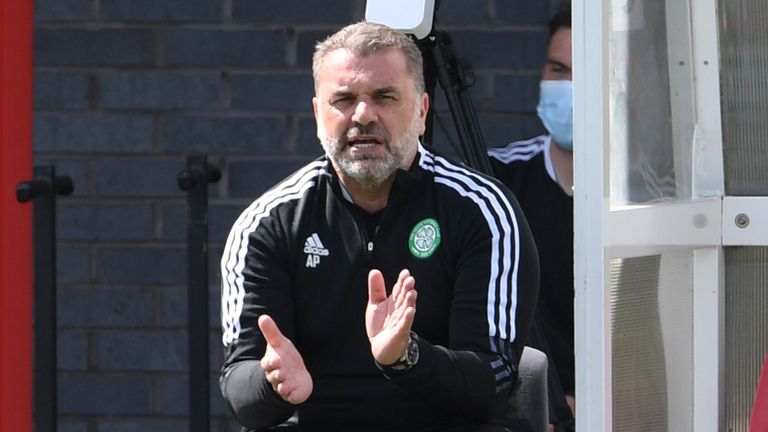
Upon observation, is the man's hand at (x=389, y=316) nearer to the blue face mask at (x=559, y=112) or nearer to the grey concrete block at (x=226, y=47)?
the blue face mask at (x=559, y=112)

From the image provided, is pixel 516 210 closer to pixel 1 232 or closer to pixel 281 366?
pixel 281 366

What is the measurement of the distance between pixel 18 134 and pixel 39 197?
0.62ft

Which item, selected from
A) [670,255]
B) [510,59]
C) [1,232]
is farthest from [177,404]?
[670,255]

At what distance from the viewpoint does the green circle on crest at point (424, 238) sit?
3059mm

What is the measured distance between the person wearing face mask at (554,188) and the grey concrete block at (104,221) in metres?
1.11

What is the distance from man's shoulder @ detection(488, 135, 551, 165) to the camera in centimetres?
424

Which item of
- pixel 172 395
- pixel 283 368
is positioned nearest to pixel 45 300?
→ pixel 172 395

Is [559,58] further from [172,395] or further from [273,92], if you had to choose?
[172,395]

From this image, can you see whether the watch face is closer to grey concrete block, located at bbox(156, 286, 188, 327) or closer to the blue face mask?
the blue face mask

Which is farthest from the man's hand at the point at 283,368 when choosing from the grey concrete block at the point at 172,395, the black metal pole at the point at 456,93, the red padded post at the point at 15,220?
the grey concrete block at the point at 172,395

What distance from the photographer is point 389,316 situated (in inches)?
109

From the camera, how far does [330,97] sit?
312cm

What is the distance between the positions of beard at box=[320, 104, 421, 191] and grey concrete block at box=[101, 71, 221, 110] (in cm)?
164

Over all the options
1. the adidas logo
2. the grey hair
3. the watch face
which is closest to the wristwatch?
the watch face
